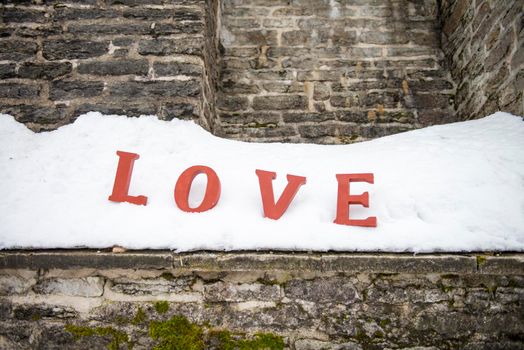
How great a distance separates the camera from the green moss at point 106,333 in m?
2.27

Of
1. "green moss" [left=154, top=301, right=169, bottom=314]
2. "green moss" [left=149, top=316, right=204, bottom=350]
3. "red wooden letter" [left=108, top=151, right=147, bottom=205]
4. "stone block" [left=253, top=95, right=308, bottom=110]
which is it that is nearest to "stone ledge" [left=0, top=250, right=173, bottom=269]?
"green moss" [left=154, top=301, right=169, bottom=314]

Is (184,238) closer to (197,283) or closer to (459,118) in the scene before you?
(197,283)

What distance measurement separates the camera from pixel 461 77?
4062 millimetres


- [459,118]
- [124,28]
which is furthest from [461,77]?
[124,28]

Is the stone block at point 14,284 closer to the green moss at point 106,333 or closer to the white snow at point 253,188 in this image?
the white snow at point 253,188

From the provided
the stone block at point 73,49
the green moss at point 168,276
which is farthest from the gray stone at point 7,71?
the green moss at point 168,276

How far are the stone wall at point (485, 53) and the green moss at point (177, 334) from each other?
3.17 metres

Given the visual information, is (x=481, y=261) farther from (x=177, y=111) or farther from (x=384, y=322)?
(x=177, y=111)

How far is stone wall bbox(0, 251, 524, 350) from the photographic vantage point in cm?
221

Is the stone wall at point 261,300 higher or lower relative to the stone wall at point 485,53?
lower

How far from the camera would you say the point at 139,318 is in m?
2.30

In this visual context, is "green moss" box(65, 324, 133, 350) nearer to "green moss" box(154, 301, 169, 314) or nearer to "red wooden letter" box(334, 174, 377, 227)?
"green moss" box(154, 301, 169, 314)

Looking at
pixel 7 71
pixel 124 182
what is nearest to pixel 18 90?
pixel 7 71

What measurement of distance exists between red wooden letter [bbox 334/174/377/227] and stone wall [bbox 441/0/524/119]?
1717 mm
